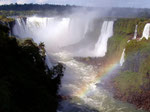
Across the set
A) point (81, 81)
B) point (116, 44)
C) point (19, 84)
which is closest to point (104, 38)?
point (116, 44)

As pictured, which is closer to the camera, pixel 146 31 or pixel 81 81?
pixel 81 81

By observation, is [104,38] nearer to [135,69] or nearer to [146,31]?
[146,31]

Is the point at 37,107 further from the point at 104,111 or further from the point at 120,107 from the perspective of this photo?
the point at 120,107

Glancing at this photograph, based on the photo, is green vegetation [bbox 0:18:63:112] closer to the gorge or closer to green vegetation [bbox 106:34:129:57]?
the gorge

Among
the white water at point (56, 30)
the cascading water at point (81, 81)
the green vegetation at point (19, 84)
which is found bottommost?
the green vegetation at point (19, 84)

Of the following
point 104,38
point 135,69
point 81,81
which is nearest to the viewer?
point 135,69

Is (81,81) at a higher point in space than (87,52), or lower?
lower

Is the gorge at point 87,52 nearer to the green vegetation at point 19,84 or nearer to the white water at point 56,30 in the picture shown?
the white water at point 56,30

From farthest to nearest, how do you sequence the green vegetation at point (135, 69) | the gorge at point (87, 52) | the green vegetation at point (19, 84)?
the green vegetation at point (135, 69), the gorge at point (87, 52), the green vegetation at point (19, 84)

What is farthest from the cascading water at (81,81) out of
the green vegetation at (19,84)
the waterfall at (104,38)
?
the green vegetation at (19,84)

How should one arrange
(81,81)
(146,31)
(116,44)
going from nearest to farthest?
(81,81)
(146,31)
(116,44)
